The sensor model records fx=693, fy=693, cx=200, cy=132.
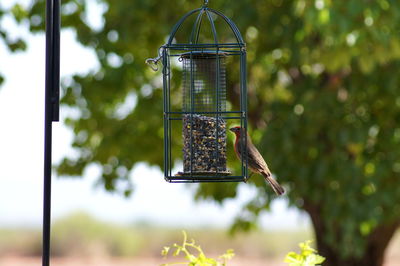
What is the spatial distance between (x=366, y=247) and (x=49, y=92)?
6.72 metres

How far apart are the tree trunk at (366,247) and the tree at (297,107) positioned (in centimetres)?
→ 1

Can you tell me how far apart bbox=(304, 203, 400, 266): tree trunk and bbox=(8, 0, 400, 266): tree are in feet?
0.05

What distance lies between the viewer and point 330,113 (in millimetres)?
8023

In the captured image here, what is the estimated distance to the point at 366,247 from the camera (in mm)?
9242

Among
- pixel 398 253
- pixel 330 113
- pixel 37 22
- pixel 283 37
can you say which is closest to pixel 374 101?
pixel 330 113

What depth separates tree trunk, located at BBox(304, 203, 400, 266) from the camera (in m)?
9.23

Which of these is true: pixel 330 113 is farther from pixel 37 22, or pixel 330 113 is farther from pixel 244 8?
pixel 37 22

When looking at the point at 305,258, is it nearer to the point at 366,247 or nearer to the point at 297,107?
the point at 297,107

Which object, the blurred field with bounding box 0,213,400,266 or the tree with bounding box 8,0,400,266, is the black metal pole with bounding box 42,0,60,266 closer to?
the tree with bounding box 8,0,400,266

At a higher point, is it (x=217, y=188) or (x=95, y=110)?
(x=95, y=110)

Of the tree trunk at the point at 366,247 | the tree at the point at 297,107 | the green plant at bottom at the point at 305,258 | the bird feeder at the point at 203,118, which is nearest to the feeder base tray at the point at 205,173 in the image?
the bird feeder at the point at 203,118

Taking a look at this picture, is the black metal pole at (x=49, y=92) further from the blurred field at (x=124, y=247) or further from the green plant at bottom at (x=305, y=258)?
the blurred field at (x=124, y=247)

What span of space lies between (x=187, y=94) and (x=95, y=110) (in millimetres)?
4196

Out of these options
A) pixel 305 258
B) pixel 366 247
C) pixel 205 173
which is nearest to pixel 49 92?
pixel 205 173
